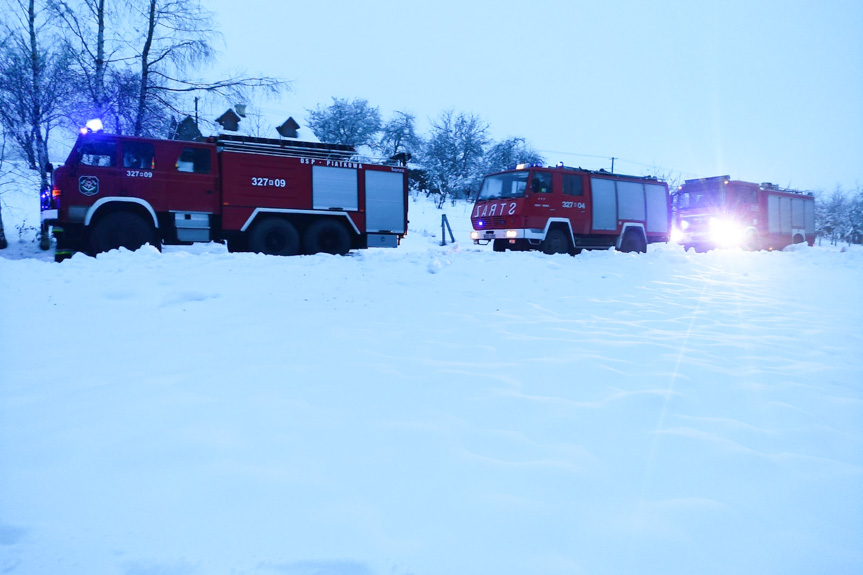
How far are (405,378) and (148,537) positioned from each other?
6.12 ft

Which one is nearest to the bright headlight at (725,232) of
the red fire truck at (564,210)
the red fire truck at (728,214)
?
the red fire truck at (728,214)

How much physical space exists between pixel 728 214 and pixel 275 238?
16160mm

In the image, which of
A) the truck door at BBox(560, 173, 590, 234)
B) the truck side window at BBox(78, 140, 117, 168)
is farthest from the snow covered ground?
the truck door at BBox(560, 173, 590, 234)

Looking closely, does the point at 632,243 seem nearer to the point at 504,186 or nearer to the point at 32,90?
the point at 504,186

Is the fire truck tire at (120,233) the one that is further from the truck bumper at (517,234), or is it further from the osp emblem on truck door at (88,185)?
the truck bumper at (517,234)

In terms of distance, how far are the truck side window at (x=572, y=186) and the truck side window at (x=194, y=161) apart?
9282mm

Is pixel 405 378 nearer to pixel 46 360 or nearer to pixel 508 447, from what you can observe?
pixel 508 447

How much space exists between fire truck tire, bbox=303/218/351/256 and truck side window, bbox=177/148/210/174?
8.32ft

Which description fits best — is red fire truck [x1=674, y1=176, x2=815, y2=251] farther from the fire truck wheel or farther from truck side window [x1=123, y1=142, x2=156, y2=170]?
truck side window [x1=123, y1=142, x2=156, y2=170]

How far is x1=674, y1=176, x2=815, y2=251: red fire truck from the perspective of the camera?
18.3 meters

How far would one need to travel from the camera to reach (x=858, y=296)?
29.0 ft

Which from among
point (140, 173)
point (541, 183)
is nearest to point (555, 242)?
point (541, 183)

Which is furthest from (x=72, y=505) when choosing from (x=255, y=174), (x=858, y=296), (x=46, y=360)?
(x=858, y=296)

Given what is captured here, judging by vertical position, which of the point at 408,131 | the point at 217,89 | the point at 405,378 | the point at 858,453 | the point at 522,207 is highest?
the point at 408,131
